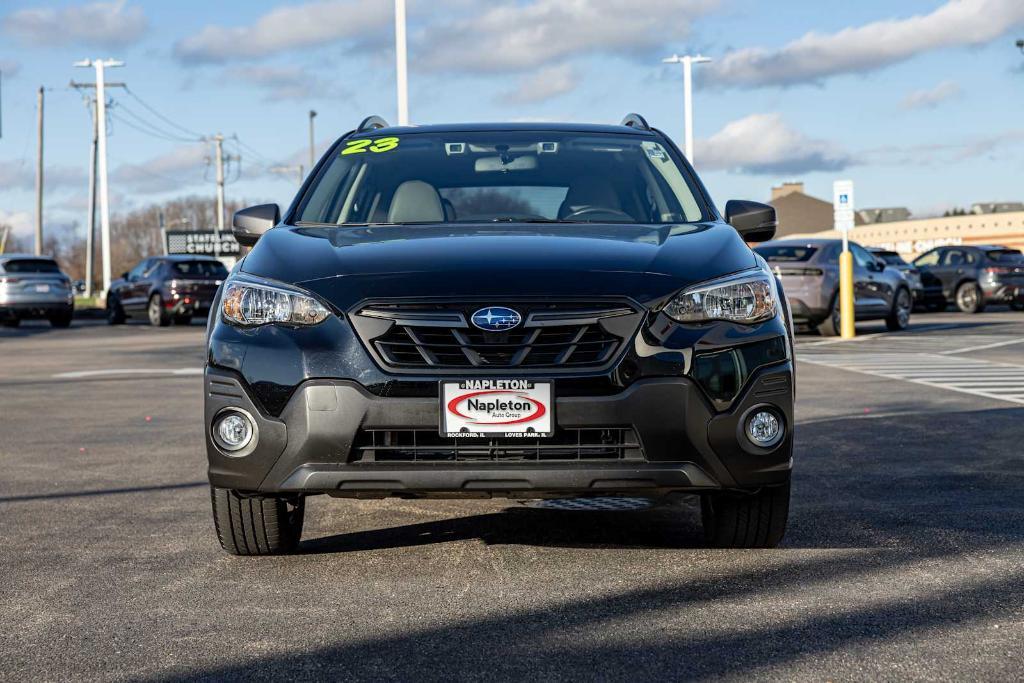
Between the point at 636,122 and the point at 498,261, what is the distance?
2.42 metres

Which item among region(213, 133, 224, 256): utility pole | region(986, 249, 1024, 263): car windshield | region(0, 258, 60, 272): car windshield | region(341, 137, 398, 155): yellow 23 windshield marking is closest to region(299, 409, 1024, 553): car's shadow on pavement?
region(341, 137, 398, 155): yellow 23 windshield marking

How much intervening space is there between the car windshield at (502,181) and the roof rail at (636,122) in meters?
0.31

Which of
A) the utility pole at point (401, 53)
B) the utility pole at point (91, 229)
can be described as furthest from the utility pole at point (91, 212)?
the utility pole at point (401, 53)

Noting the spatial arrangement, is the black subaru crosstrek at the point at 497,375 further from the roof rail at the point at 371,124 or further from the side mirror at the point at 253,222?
the roof rail at the point at 371,124

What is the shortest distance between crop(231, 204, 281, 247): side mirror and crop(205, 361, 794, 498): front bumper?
1482 mm

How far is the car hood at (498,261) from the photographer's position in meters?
4.87

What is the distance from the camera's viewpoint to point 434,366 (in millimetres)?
4750

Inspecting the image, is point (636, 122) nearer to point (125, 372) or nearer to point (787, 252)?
point (125, 372)

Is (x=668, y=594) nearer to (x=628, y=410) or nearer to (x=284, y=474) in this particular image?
(x=628, y=410)

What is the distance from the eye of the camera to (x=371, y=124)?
7234 millimetres

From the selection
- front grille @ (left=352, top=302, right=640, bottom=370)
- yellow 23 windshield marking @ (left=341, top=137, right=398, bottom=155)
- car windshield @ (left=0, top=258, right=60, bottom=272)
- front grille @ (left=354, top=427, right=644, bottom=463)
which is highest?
car windshield @ (left=0, top=258, right=60, bottom=272)

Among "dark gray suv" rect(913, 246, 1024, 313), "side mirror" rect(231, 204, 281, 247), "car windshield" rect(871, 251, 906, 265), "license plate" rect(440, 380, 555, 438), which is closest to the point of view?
"license plate" rect(440, 380, 555, 438)

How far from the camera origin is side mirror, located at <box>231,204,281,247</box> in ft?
20.4

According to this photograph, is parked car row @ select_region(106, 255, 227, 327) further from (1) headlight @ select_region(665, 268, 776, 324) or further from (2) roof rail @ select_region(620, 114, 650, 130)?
(1) headlight @ select_region(665, 268, 776, 324)
